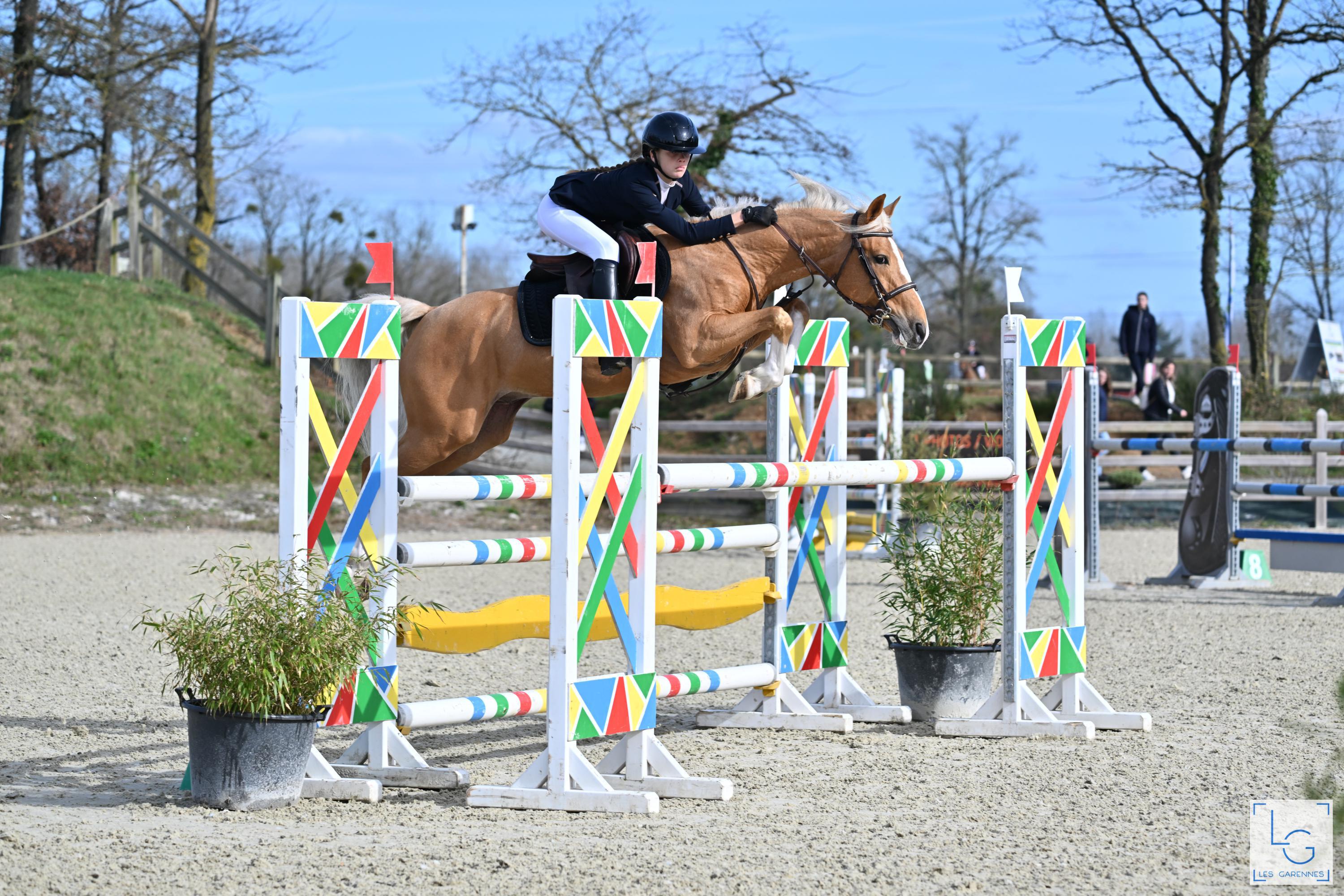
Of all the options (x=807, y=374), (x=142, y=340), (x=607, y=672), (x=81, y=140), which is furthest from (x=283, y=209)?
(x=607, y=672)

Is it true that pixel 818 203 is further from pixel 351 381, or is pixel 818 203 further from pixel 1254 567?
pixel 1254 567

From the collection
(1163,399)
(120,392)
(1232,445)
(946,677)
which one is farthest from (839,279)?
(1163,399)

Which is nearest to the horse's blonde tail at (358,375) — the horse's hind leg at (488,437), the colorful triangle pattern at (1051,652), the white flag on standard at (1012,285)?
A: the horse's hind leg at (488,437)

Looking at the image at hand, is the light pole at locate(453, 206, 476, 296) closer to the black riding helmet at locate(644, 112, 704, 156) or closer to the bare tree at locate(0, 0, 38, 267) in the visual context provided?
the bare tree at locate(0, 0, 38, 267)

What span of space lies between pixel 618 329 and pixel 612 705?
1067 mm

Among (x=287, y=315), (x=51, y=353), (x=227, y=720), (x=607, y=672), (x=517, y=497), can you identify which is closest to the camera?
(x=227, y=720)

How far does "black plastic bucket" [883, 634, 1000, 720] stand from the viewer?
4.94 m

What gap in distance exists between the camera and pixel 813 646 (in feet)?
16.5

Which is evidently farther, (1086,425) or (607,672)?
(1086,425)

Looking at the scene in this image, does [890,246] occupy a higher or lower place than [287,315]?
higher

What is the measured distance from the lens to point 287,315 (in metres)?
3.78

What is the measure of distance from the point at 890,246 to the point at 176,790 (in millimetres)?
3001

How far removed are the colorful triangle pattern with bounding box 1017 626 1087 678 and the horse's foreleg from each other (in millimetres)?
1305

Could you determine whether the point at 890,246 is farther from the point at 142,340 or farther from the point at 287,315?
the point at 142,340
